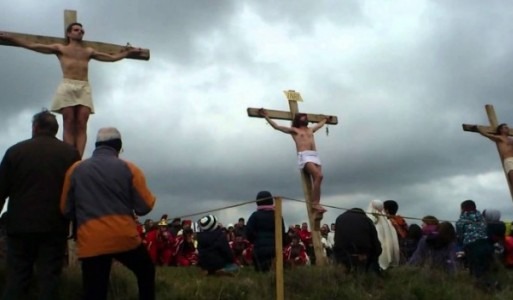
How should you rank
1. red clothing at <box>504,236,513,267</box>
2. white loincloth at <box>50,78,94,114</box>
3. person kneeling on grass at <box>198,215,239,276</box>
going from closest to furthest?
white loincloth at <box>50,78,94,114</box>
person kneeling on grass at <box>198,215,239,276</box>
red clothing at <box>504,236,513,267</box>

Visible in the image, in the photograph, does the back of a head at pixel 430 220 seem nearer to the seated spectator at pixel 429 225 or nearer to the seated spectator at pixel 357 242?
the seated spectator at pixel 429 225

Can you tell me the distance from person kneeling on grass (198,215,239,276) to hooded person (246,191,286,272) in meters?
0.37

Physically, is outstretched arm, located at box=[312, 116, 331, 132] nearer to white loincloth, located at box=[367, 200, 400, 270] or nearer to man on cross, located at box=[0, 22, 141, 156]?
white loincloth, located at box=[367, 200, 400, 270]

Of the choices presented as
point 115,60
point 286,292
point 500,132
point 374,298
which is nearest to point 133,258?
point 286,292

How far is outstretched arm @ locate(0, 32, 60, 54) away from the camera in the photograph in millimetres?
9258

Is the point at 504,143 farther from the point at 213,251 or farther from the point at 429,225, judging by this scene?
the point at 213,251

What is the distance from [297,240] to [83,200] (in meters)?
7.97

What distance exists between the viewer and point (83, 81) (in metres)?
9.36

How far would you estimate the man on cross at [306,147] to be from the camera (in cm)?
1196

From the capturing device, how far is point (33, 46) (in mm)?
9375

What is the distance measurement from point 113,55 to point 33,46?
1069 mm

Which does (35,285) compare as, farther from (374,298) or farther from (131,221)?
(374,298)

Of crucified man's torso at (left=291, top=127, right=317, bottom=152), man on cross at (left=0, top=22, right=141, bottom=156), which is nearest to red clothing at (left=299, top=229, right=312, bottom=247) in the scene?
crucified man's torso at (left=291, top=127, right=317, bottom=152)

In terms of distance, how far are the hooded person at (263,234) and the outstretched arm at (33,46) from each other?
11.4ft
